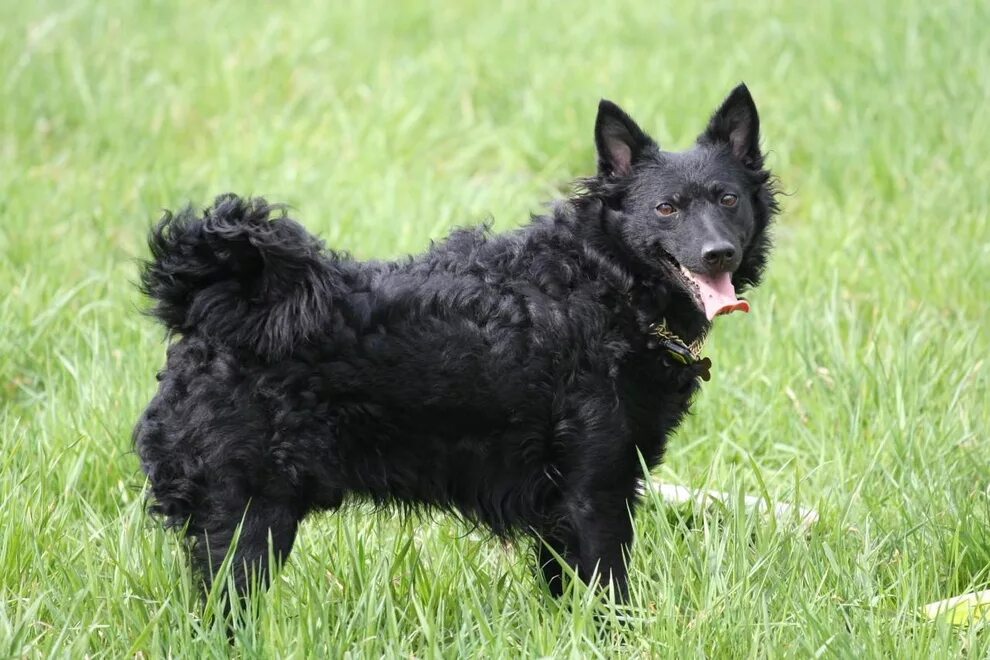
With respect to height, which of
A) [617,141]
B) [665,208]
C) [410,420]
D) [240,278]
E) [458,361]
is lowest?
[410,420]

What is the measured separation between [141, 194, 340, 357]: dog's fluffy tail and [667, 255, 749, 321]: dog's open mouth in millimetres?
1026

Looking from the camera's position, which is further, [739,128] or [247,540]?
[739,128]

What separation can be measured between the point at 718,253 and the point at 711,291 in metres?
0.13

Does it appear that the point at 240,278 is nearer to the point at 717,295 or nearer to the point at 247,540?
the point at 247,540

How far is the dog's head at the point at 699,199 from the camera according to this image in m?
3.50

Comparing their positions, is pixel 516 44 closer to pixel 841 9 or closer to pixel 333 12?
pixel 333 12

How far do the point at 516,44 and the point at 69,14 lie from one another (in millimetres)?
3310

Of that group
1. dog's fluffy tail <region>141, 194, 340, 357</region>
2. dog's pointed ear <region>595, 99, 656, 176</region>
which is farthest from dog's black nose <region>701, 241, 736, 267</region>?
dog's fluffy tail <region>141, 194, 340, 357</region>

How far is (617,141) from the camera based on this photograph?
3.76 meters

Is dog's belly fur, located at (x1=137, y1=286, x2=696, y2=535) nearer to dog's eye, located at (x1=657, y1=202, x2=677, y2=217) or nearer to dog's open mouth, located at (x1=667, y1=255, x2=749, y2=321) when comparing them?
dog's open mouth, located at (x1=667, y1=255, x2=749, y2=321)

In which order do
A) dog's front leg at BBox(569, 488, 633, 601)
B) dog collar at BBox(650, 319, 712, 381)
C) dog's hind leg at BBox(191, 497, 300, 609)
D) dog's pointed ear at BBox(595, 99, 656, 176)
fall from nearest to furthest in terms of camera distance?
dog's hind leg at BBox(191, 497, 300, 609) < dog's front leg at BBox(569, 488, 633, 601) < dog collar at BBox(650, 319, 712, 381) < dog's pointed ear at BBox(595, 99, 656, 176)

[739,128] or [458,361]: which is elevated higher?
[739,128]

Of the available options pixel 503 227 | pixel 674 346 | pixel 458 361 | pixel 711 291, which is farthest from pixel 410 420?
pixel 503 227

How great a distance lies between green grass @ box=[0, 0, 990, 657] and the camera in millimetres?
3217
